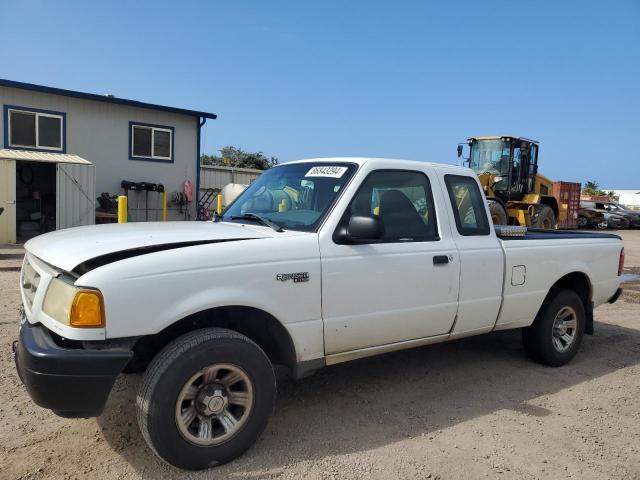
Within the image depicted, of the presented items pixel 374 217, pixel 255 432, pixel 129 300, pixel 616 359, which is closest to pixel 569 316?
pixel 616 359

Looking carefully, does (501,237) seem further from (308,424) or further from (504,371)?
(308,424)

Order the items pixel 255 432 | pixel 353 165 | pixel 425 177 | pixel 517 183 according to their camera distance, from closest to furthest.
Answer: pixel 255 432
pixel 353 165
pixel 425 177
pixel 517 183

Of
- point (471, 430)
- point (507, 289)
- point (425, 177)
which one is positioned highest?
point (425, 177)

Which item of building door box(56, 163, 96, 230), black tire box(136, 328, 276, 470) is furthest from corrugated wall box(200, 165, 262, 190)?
black tire box(136, 328, 276, 470)

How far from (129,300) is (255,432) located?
3.74 feet

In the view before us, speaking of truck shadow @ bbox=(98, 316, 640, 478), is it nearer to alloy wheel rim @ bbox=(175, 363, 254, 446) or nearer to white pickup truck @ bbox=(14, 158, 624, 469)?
alloy wheel rim @ bbox=(175, 363, 254, 446)

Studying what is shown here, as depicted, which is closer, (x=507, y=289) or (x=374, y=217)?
(x=374, y=217)

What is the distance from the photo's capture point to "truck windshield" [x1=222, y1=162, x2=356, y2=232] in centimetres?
374

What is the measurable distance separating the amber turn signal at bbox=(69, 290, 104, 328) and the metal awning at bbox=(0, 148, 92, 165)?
41.4 ft

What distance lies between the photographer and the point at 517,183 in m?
18.4

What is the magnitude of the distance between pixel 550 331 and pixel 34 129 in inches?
601

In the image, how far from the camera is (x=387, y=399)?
4.21m

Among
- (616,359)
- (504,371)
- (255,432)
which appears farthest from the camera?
(616,359)

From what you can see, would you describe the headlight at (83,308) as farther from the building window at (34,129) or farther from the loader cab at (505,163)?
the loader cab at (505,163)
